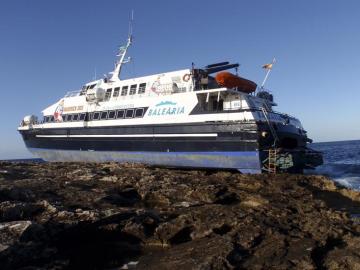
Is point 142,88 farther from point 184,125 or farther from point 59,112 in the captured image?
point 59,112

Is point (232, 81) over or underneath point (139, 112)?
over

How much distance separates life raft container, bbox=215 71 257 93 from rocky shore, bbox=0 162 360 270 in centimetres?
839

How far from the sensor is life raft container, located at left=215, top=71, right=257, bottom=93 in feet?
69.3

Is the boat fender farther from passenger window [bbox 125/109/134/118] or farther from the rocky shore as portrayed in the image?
the rocky shore

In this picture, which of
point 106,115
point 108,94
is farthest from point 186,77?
point 108,94

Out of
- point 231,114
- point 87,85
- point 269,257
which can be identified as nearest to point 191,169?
point 231,114

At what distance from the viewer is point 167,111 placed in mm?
22281

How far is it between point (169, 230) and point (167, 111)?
43.9 ft

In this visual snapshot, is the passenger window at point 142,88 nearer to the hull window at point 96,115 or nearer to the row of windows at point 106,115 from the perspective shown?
the row of windows at point 106,115

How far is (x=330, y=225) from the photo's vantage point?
32.1ft

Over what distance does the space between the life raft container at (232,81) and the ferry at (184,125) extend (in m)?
0.06

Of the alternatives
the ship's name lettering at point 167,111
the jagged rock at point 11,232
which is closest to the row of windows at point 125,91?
the ship's name lettering at point 167,111

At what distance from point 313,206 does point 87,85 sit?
21479 mm

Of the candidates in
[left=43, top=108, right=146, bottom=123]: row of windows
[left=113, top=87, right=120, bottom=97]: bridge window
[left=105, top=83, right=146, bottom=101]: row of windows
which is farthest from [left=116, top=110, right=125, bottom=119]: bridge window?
[left=113, top=87, right=120, bottom=97]: bridge window
